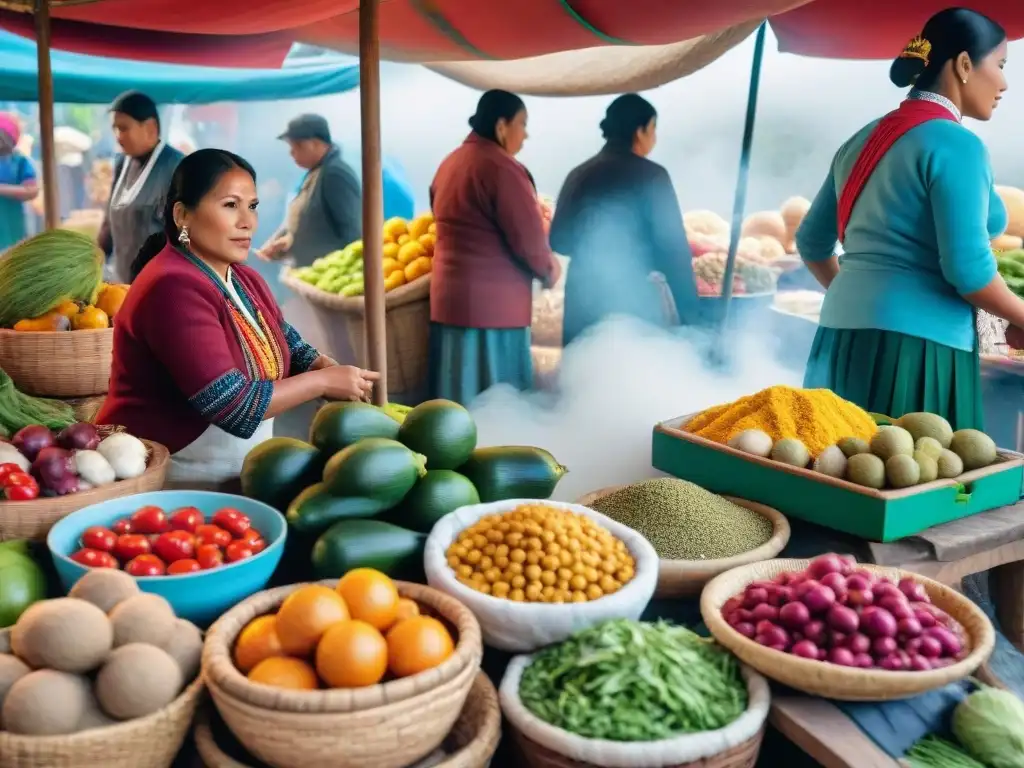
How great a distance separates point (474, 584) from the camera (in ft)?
4.41

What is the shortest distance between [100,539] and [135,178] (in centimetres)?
388

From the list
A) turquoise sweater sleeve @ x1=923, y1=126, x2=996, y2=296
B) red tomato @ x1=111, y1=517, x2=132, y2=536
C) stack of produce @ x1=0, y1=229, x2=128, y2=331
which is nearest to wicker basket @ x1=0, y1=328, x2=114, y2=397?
stack of produce @ x1=0, y1=229, x2=128, y2=331

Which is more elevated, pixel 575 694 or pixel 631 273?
pixel 631 273

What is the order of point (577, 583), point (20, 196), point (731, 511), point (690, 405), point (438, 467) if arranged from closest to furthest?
point (577, 583) → point (438, 467) → point (731, 511) → point (690, 405) → point (20, 196)

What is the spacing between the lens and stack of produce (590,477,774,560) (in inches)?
63.8

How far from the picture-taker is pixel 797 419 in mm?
2041

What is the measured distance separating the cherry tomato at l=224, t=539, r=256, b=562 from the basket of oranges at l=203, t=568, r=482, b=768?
12 centimetres

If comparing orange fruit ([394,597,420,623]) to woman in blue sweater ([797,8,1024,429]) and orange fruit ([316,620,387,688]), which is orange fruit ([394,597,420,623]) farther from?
woman in blue sweater ([797,8,1024,429])

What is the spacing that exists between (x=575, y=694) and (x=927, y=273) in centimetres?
180

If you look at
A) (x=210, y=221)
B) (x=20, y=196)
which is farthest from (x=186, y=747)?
(x=20, y=196)

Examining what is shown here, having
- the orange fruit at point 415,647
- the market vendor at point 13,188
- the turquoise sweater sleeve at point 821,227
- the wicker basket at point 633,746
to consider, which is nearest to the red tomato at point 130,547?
the orange fruit at point 415,647

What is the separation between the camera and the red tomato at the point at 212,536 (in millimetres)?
1375

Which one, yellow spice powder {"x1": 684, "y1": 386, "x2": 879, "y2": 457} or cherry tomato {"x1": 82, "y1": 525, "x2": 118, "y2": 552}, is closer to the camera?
cherry tomato {"x1": 82, "y1": 525, "x2": 118, "y2": 552}

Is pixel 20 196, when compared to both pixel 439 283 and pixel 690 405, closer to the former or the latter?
pixel 439 283
